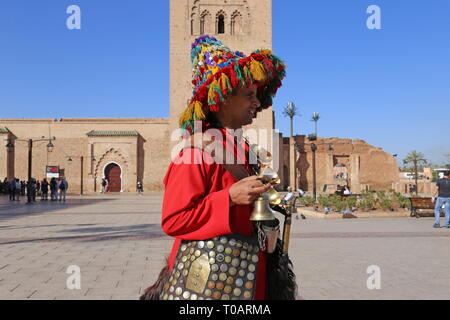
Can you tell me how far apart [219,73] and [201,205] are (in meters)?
0.59

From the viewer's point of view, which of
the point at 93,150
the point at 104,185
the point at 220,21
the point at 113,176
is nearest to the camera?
the point at 104,185

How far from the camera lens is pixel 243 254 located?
1671mm

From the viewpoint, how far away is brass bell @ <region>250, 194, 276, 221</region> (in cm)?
160

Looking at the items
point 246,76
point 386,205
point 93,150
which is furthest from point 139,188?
point 246,76

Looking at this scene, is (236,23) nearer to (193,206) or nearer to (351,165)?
(351,165)

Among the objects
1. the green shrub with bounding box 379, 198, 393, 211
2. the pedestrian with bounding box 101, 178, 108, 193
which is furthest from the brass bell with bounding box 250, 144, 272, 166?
the pedestrian with bounding box 101, 178, 108, 193

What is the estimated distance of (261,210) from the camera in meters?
1.61

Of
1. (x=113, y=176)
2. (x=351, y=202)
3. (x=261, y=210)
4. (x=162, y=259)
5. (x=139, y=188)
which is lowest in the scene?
(x=139, y=188)

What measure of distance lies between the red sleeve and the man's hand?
0.11 ft

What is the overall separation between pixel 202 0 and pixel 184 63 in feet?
19.5

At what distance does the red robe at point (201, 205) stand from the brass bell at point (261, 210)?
103 millimetres

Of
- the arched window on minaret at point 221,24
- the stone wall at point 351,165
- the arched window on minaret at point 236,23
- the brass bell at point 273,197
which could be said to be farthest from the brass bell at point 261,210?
the stone wall at point 351,165

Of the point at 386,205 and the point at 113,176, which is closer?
the point at 386,205
